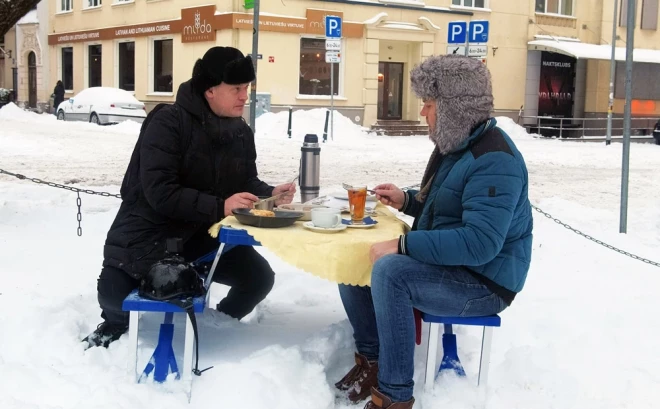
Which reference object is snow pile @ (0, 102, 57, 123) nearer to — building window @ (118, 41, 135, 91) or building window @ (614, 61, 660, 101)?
building window @ (118, 41, 135, 91)

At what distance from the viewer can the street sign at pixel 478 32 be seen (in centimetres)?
1510

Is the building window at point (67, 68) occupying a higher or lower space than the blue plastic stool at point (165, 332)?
higher

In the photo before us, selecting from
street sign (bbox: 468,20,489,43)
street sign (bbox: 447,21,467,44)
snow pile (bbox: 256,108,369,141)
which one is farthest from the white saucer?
snow pile (bbox: 256,108,369,141)

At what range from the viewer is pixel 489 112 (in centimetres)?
339

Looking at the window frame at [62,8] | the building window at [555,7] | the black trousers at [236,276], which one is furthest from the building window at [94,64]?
the black trousers at [236,276]

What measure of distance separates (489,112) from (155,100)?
24920mm

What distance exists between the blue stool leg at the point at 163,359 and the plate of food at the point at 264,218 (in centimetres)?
67

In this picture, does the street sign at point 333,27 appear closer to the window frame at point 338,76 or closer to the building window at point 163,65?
the window frame at point 338,76

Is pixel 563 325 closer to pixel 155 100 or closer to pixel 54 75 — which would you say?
pixel 155 100

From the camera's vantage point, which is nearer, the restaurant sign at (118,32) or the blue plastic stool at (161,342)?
the blue plastic stool at (161,342)

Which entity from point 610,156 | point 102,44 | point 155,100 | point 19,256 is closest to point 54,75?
point 102,44

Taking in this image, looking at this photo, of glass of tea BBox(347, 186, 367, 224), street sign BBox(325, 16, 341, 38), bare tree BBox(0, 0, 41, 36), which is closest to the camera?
glass of tea BBox(347, 186, 367, 224)

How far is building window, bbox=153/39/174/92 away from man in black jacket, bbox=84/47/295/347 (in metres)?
23.3

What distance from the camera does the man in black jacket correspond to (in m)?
3.79
